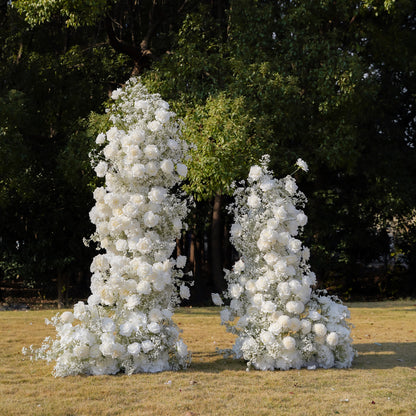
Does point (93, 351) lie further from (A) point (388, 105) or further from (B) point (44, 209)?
(A) point (388, 105)

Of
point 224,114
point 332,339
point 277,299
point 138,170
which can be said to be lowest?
point 332,339

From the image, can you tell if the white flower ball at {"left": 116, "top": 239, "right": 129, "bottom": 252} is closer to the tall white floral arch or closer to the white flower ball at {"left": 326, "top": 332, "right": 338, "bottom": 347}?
the tall white floral arch

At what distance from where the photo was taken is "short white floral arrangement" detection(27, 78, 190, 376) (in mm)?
7211

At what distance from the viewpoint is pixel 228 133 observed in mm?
13750

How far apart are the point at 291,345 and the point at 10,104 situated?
10.5 metres

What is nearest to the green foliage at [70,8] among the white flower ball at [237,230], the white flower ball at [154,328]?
the white flower ball at [237,230]

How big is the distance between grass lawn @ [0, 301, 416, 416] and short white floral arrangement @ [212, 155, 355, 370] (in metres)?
0.24

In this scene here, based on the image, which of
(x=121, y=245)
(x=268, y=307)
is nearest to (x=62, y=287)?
(x=121, y=245)

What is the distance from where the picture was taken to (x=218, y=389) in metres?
6.47

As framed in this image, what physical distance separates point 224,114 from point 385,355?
6.95 metres

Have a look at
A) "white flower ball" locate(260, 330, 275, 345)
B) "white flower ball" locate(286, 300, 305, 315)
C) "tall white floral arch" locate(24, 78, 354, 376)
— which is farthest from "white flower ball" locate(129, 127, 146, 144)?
"white flower ball" locate(260, 330, 275, 345)

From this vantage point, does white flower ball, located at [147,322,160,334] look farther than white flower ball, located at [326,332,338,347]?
No

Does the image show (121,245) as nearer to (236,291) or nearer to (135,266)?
(135,266)

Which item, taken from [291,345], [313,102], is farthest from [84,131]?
[291,345]
